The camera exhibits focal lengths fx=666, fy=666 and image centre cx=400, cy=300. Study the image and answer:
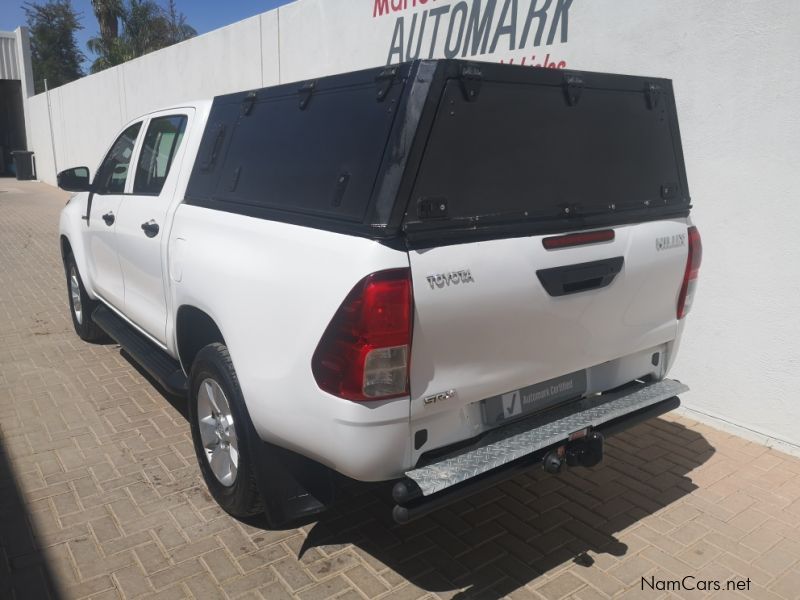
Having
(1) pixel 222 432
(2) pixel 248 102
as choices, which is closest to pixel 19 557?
(1) pixel 222 432

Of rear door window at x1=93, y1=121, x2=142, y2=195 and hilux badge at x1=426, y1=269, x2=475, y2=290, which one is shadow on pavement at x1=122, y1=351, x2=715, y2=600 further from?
rear door window at x1=93, y1=121, x2=142, y2=195

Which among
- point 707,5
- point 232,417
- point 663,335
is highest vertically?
point 707,5

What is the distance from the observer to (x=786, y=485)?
387 cm

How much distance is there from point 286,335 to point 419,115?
0.97m

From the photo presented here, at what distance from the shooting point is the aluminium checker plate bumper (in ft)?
8.26

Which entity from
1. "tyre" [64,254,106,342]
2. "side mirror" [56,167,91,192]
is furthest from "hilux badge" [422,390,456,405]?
"tyre" [64,254,106,342]

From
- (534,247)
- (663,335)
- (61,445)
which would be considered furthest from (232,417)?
(663,335)

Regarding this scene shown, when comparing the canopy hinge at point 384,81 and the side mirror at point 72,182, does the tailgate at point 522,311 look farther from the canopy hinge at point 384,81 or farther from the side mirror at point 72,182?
the side mirror at point 72,182

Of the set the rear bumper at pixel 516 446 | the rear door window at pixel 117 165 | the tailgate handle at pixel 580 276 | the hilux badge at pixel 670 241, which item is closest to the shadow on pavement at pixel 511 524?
the rear bumper at pixel 516 446

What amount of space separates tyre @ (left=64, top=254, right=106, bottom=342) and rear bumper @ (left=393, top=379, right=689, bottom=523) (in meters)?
4.33

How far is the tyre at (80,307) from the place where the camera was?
587 centimetres

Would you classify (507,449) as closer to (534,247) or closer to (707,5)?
(534,247)

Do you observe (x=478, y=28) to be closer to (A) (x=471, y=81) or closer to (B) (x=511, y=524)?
(A) (x=471, y=81)

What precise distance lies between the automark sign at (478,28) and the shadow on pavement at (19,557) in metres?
4.62
